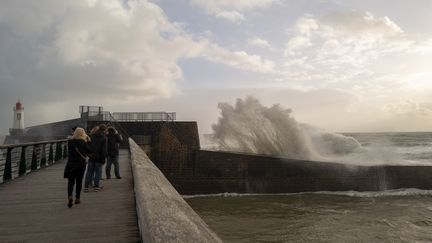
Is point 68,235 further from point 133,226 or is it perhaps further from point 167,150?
point 167,150

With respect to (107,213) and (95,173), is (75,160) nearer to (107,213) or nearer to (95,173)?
(107,213)

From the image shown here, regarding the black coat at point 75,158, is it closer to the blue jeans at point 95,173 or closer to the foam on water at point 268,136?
the blue jeans at point 95,173

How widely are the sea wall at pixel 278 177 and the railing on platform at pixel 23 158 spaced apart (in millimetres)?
7233

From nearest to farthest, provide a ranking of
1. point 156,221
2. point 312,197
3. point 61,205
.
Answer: point 156,221 < point 61,205 < point 312,197

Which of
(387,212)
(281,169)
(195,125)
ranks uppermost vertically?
(195,125)

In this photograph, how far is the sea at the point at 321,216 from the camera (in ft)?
34.8

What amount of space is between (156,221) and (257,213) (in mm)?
12804

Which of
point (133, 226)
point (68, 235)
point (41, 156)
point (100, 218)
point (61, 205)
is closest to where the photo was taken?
point (68, 235)

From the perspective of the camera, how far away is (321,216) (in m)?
13.4

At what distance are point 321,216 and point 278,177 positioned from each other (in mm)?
6138

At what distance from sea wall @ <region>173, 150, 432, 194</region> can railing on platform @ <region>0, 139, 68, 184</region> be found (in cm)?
723

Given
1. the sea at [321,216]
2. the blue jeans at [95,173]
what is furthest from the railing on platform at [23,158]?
the sea at [321,216]

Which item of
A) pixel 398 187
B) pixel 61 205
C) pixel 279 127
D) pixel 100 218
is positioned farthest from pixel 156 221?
pixel 279 127

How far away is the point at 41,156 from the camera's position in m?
11.9
